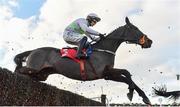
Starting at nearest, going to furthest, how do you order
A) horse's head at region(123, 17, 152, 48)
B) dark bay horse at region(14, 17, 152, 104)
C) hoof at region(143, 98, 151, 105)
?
hoof at region(143, 98, 151, 105) → dark bay horse at region(14, 17, 152, 104) → horse's head at region(123, 17, 152, 48)

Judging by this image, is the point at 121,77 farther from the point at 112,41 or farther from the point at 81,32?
the point at 81,32

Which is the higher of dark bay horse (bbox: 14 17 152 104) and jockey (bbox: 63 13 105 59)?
jockey (bbox: 63 13 105 59)

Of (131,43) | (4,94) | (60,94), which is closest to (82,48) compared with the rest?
(131,43)

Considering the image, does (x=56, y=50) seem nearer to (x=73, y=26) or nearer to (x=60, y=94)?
(x=73, y=26)

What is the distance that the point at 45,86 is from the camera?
13.2 m

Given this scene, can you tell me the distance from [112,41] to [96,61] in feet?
2.41

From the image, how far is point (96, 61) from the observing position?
11.7 metres

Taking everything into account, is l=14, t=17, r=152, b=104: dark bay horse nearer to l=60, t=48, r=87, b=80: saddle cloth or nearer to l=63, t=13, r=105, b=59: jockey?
l=60, t=48, r=87, b=80: saddle cloth

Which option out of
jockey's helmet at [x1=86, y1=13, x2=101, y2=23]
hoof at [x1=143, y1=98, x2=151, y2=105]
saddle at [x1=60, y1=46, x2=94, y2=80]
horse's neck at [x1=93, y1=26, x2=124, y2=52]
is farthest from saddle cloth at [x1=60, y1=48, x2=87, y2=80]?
hoof at [x1=143, y1=98, x2=151, y2=105]

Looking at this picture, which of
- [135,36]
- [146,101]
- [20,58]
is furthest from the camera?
[20,58]

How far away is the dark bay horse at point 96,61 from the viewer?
1153cm

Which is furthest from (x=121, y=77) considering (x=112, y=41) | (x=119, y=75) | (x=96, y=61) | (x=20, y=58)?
(x=20, y=58)

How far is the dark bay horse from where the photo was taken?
454 inches

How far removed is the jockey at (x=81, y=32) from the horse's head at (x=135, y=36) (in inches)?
24.8
